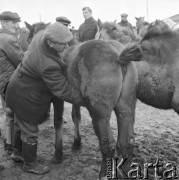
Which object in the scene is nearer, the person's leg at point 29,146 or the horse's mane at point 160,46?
the horse's mane at point 160,46

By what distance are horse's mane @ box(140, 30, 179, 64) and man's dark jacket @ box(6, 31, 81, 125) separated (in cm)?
123

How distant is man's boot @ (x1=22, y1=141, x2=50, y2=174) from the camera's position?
408cm

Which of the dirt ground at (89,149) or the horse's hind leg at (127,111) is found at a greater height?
the horse's hind leg at (127,111)

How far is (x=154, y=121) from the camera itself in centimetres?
680

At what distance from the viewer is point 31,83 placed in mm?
3867

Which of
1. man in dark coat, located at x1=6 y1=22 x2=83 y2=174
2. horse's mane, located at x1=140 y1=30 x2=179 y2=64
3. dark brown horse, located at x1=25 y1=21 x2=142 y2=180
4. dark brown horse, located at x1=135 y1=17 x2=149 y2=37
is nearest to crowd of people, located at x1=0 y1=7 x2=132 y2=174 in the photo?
man in dark coat, located at x1=6 y1=22 x2=83 y2=174

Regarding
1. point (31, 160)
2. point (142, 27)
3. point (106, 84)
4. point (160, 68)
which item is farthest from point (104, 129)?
point (142, 27)

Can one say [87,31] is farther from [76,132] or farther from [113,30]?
[76,132]

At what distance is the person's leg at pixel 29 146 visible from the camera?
13.3ft

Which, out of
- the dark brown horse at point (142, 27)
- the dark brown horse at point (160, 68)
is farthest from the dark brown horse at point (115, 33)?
the dark brown horse at point (160, 68)

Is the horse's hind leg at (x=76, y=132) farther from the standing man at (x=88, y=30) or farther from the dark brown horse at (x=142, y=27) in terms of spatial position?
the standing man at (x=88, y=30)

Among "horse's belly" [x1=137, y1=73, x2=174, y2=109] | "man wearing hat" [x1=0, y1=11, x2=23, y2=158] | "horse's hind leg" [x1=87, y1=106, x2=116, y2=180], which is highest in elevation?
"man wearing hat" [x1=0, y1=11, x2=23, y2=158]

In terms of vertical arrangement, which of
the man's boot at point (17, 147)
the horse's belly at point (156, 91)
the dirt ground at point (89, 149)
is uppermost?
the horse's belly at point (156, 91)

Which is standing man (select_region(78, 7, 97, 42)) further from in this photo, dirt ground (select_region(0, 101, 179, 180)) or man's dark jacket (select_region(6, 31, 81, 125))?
man's dark jacket (select_region(6, 31, 81, 125))
